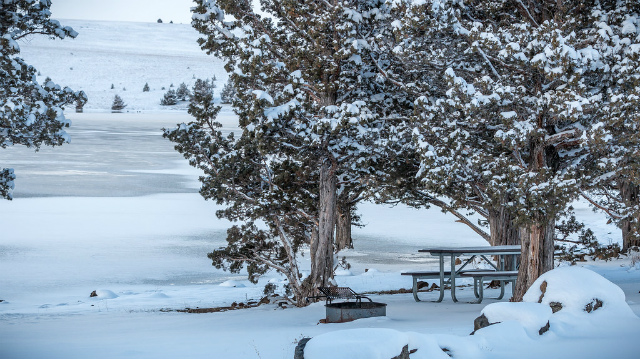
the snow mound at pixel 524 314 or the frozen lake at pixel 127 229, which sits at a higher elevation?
the frozen lake at pixel 127 229

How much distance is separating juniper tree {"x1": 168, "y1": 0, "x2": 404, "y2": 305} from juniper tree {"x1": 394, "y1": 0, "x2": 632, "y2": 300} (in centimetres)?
109

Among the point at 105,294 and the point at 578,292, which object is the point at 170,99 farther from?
the point at 578,292

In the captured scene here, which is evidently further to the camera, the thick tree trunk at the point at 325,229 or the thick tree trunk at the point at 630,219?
the thick tree trunk at the point at 325,229

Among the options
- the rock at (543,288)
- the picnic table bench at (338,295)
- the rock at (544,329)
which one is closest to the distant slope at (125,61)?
the picnic table bench at (338,295)

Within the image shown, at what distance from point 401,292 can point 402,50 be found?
5587 mm

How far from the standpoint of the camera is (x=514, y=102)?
9.56 meters

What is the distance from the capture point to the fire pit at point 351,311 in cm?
925

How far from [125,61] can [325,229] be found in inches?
3083

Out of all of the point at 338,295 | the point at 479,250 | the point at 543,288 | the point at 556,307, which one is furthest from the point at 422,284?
the point at 556,307

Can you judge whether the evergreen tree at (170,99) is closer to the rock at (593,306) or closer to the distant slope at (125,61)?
the distant slope at (125,61)

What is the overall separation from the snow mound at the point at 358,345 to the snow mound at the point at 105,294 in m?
9.12

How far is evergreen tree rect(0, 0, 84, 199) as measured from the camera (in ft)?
36.1

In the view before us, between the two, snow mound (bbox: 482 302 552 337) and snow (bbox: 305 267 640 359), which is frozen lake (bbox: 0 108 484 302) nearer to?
snow (bbox: 305 267 640 359)

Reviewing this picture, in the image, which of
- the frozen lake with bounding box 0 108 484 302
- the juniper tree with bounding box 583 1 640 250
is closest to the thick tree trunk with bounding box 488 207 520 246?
the frozen lake with bounding box 0 108 484 302
